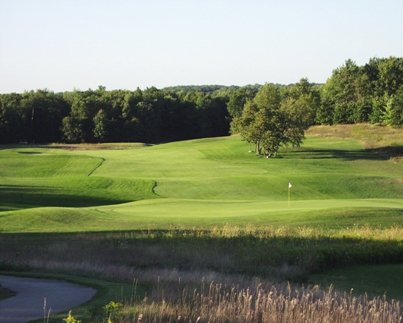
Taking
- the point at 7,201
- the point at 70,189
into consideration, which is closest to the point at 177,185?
the point at 70,189

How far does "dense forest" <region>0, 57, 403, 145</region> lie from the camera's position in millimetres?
100562

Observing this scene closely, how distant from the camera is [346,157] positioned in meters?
65.9

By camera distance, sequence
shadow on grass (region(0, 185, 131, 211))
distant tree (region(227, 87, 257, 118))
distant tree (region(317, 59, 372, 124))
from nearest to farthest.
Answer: shadow on grass (region(0, 185, 131, 211)), distant tree (region(317, 59, 372, 124)), distant tree (region(227, 87, 257, 118))

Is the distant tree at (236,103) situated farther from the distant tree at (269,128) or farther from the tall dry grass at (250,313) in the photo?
the tall dry grass at (250,313)

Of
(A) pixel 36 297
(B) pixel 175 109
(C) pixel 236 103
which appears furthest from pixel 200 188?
(B) pixel 175 109

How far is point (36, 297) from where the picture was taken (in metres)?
8.99

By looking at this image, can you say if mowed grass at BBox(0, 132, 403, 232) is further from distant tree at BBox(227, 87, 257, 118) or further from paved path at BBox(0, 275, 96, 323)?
distant tree at BBox(227, 87, 257, 118)

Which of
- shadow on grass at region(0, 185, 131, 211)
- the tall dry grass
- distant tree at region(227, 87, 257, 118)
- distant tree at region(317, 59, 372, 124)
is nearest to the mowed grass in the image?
shadow on grass at region(0, 185, 131, 211)

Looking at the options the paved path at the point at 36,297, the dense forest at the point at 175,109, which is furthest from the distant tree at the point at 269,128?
the paved path at the point at 36,297

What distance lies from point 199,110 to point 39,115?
3420cm

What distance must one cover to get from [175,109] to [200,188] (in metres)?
87.0

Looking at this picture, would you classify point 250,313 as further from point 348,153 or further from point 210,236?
point 348,153

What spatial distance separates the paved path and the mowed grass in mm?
10706

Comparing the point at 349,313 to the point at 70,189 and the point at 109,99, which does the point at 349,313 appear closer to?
the point at 70,189
